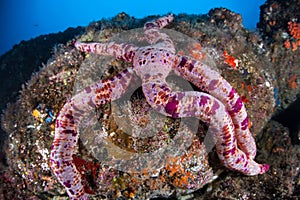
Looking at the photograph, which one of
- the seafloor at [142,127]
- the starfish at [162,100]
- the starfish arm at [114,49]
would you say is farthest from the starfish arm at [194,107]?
the starfish arm at [114,49]

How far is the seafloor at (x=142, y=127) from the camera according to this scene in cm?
470

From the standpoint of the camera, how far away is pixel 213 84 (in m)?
4.21

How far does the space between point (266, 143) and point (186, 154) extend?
296 cm

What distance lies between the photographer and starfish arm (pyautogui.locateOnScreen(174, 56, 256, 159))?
13.8 feet

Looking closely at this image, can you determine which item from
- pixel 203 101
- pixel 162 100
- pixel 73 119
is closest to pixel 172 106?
pixel 162 100

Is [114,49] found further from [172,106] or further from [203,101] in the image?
[203,101]

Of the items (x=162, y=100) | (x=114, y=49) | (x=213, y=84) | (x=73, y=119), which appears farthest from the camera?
(x=114, y=49)

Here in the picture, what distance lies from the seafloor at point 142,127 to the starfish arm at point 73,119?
0.85 feet

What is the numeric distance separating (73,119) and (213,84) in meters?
2.42

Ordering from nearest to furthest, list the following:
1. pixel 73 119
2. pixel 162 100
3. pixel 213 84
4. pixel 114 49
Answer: pixel 162 100
pixel 213 84
pixel 73 119
pixel 114 49

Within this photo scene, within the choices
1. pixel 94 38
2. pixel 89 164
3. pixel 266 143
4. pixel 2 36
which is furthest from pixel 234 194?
pixel 2 36

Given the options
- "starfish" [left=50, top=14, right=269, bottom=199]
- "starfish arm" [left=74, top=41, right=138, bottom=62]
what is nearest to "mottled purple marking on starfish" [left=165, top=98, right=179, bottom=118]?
"starfish" [left=50, top=14, right=269, bottom=199]

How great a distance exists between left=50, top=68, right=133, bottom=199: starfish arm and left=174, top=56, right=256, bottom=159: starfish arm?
0.92 m

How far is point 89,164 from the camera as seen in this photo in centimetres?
476
